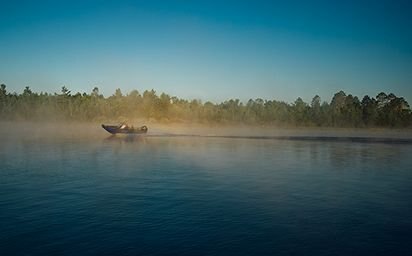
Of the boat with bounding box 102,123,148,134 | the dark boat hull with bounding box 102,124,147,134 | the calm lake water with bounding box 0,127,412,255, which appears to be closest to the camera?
the calm lake water with bounding box 0,127,412,255

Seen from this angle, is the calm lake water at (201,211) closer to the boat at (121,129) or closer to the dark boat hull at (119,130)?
the dark boat hull at (119,130)

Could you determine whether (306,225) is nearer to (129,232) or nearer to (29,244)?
(129,232)

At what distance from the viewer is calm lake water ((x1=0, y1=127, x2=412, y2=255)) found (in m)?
18.8

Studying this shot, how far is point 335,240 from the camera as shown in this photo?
1991 centimetres

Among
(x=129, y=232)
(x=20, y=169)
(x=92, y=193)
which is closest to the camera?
(x=129, y=232)

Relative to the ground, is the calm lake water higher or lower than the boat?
lower

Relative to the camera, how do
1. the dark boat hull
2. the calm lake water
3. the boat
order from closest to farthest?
the calm lake water < the dark boat hull < the boat

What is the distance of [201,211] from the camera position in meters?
25.4

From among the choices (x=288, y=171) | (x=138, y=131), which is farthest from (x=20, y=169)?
(x=138, y=131)

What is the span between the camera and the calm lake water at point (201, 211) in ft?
61.8

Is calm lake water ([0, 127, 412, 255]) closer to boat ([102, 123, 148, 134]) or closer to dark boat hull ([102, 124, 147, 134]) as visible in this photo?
dark boat hull ([102, 124, 147, 134])

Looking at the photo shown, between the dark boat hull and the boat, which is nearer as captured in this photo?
the dark boat hull

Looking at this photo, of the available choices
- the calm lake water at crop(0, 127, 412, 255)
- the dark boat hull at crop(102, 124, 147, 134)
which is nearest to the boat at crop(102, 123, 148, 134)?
the dark boat hull at crop(102, 124, 147, 134)

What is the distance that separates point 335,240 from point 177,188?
54.5ft
